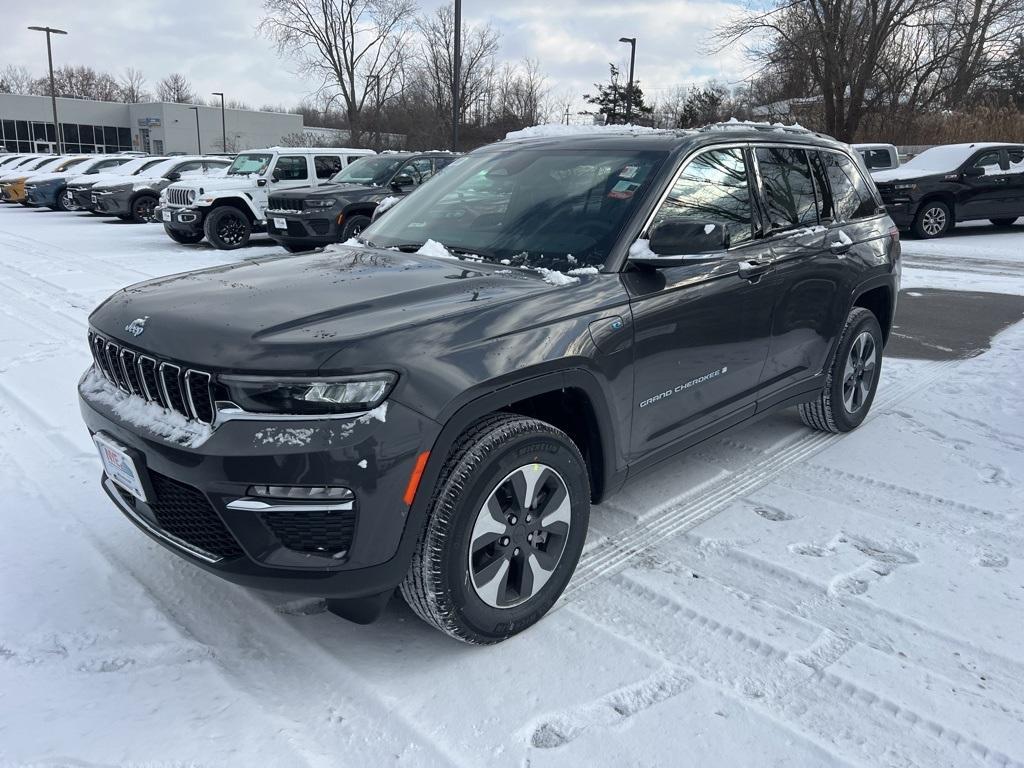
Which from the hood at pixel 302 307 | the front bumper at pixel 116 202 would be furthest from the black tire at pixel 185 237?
the hood at pixel 302 307

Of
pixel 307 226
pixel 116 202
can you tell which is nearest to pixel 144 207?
pixel 116 202

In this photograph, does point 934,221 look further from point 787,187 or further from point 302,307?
point 302,307

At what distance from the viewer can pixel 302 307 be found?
2658 mm

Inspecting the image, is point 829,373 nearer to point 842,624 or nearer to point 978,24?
point 842,624

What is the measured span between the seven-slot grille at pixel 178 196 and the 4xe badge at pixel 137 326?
40.5 ft

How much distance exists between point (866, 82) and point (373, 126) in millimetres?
A: 27914

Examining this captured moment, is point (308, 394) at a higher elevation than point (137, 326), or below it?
below

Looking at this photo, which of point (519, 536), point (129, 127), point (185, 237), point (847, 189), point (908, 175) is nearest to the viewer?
point (519, 536)

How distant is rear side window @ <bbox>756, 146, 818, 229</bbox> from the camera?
13.4 feet

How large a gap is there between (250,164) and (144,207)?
19.6 feet

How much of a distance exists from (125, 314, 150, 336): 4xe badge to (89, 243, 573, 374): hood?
0.9 inches

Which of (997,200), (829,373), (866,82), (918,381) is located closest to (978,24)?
(866,82)

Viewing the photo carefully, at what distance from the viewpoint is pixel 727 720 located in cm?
243

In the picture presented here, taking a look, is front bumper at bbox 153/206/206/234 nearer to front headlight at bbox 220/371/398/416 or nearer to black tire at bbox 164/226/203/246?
black tire at bbox 164/226/203/246
